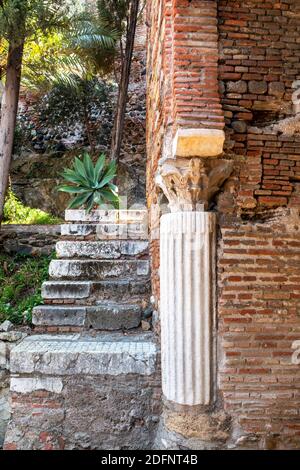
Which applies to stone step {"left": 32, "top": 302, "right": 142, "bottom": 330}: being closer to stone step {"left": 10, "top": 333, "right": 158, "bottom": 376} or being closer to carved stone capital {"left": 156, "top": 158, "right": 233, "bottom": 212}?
stone step {"left": 10, "top": 333, "right": 158, "bottom": 376}

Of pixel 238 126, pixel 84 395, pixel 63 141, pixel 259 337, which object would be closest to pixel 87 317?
pixel 84 395

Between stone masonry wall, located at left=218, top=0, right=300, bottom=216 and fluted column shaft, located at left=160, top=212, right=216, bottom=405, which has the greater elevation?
stone masonry wall, located at left=218, top=0, right=300, bottom=216

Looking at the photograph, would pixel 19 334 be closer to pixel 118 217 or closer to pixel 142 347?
pixel 142 347

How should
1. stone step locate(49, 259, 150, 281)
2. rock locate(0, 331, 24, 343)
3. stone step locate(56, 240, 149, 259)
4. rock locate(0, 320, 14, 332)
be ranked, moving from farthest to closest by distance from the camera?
1. stone step locate(56, 240, 149, 259)
2. stone step locate(49, 259, 150, 281)
3. rock locate(0, 320, 14, 332)
4. rock locate(0, 331, 24, 343)

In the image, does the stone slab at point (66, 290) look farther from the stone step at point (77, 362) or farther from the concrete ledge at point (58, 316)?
the stone step at point (77, 362)

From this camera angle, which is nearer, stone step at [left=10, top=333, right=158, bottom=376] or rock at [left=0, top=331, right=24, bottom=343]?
stone step at [left=10, top=333, right=158, bottom=376]

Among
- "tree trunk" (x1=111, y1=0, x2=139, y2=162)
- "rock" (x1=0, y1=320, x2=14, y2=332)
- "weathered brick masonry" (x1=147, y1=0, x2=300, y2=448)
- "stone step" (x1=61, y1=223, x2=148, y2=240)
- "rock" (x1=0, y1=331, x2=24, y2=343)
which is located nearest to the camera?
"weathered brick masonry" (x1=147, y1=0, x2=300, y2=448)

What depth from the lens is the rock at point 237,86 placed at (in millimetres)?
2986

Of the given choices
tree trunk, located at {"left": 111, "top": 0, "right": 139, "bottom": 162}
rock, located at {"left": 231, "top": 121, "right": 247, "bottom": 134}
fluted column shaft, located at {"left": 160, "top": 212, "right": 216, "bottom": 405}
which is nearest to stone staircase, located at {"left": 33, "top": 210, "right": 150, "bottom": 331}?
fluted column shaft, located at {"left": 160, "top": 212, "right": 216, "bottom": 405}

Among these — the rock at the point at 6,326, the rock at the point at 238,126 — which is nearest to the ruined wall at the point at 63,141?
the rock at the point at 6,326

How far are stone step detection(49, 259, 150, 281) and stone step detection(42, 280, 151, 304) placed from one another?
0.46 feet

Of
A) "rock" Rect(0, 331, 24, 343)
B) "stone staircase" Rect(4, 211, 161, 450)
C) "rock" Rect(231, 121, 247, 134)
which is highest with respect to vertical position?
"rock" Rect(231, 121, 247, 134)

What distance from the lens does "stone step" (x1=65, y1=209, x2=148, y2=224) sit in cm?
483

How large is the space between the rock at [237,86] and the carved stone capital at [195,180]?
1.87 feet
